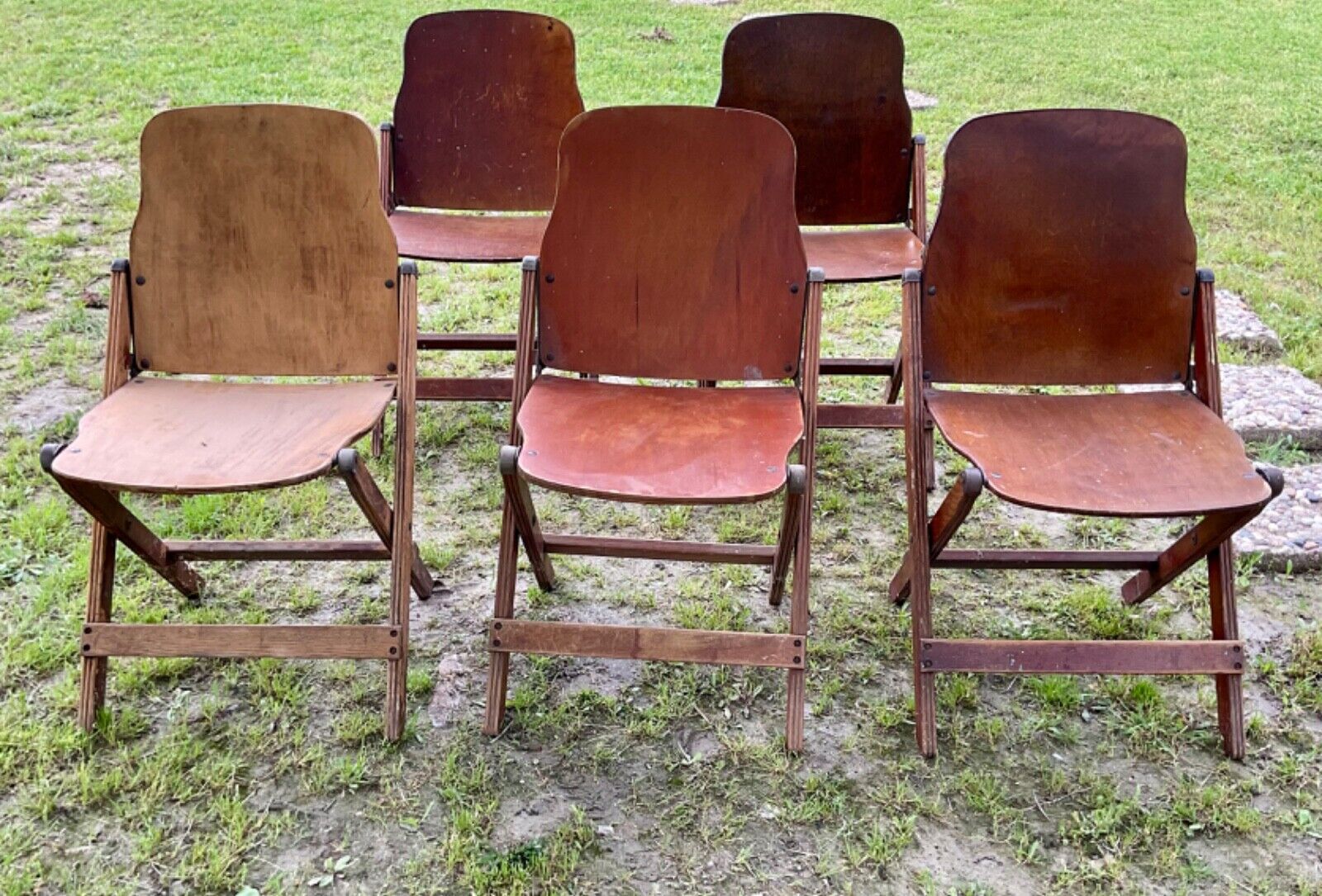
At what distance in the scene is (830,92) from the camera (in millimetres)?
3246

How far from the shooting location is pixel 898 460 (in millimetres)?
3412

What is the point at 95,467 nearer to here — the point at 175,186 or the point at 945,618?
the point at 175,186

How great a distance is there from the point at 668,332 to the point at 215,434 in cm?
108

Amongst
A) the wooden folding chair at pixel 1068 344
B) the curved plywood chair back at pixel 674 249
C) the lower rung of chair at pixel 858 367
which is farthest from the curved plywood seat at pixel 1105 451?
the lower rung of chair at pixel 858 367

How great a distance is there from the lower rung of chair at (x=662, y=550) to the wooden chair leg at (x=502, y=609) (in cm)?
23

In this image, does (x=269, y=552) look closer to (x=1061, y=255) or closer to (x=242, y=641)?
(x=242, y=641)

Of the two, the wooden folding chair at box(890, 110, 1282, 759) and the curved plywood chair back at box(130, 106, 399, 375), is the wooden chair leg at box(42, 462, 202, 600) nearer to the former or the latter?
the curved plywood chair back at box(130, 106, 399, 375)

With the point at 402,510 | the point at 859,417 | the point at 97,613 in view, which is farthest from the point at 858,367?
the point at 97,613

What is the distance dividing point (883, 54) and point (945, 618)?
176cm

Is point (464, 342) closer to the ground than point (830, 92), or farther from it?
closer to the ground

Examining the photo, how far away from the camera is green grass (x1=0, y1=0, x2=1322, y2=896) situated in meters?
2.01

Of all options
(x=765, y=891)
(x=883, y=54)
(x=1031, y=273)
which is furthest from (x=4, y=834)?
(x=883, y=54)

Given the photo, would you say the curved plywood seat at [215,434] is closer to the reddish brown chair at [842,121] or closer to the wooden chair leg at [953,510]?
the wooden chair leg at [953,510]

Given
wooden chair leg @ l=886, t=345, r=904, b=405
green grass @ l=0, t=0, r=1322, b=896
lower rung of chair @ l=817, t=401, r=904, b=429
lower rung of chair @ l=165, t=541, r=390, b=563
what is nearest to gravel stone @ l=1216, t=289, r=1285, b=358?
green grass @ l=0, t=0, r=1322, b=896
